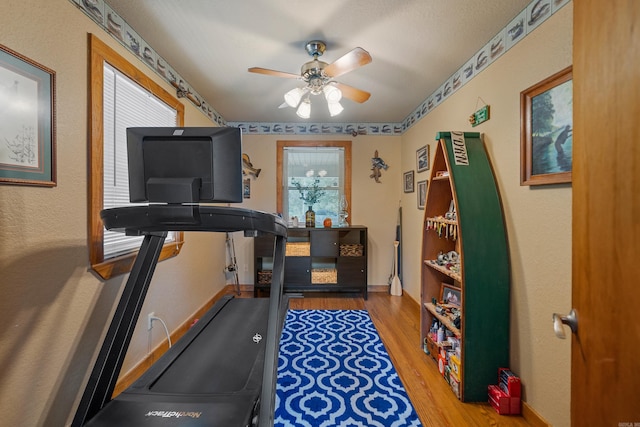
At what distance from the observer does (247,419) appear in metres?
1.05

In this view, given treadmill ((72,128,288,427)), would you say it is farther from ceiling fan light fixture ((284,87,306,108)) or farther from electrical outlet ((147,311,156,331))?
ceiling fan light fixture ((284,87,306,108))

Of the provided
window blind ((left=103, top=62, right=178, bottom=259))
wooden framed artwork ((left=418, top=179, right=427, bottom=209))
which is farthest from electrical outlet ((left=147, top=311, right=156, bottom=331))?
wooden framed artwork ((left=418, top=179, right=427, bottom=209))

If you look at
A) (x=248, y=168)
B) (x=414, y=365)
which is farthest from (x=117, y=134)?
(x=414, y=365)

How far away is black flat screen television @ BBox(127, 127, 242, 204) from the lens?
1.02m

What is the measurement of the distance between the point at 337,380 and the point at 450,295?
1.14 meters

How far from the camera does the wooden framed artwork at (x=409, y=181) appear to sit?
11.5 ft

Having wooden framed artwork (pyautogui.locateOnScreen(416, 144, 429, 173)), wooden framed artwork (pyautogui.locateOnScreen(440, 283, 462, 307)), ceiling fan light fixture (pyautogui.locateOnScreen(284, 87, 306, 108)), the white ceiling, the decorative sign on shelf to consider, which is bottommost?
wooden framed artwork (pyautogui.locateOnScreen(440, 283, 462, 307))

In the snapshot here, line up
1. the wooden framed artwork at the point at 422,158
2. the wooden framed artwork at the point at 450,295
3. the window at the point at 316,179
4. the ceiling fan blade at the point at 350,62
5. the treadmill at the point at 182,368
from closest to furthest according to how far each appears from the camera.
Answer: the treadmill at the point at 182,368, the ceiling fan blade at the point at 350,62, the wooden framed artwork at the point at 450,295, the wooden framed artwork at the point at 422,158, the window at the point at 316,179

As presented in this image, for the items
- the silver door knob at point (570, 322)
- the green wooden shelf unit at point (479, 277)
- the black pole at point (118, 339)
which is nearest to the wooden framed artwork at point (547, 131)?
the green wooden shelf unit at point (479, 277)

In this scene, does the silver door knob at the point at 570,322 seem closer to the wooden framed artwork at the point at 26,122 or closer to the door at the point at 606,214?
the door at the point at 606,214

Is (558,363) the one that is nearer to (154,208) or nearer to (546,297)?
(546,297)

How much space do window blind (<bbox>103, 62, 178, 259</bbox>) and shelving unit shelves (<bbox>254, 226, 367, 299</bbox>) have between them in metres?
1.92

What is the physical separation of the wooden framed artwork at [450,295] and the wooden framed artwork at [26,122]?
8.83ft

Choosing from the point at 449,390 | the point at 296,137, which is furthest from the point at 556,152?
the point at 296,137
